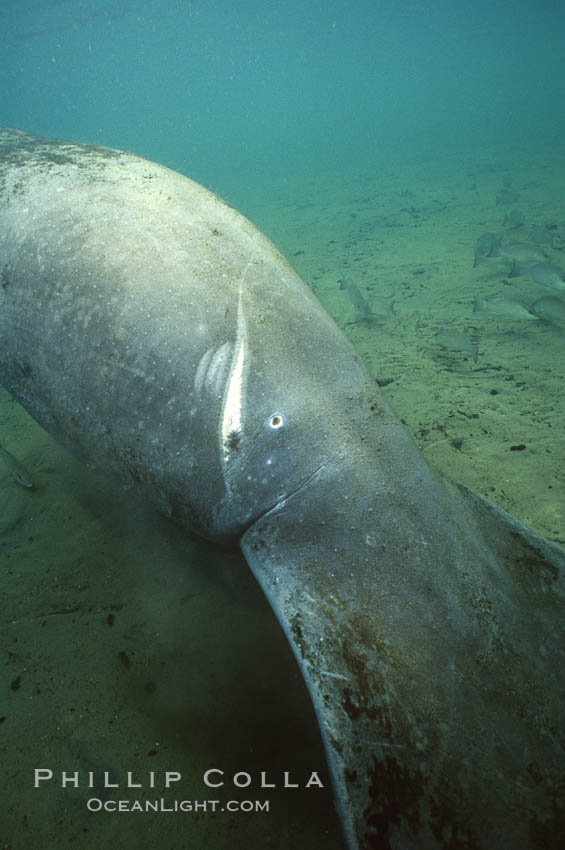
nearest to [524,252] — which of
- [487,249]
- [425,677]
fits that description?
[487,249]

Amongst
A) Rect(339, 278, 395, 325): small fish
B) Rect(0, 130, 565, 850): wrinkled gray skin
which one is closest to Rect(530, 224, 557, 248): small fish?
Rect(339, 278, 395, 325): small fish

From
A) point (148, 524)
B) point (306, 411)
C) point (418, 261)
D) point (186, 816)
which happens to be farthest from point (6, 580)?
point (418, 261)

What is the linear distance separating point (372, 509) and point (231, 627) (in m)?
1.19

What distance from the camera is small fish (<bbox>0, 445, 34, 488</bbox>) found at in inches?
125

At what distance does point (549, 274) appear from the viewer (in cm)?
488

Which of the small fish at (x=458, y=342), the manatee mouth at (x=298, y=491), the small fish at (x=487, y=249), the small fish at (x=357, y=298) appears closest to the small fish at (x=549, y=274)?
the small fish at (x=458, y=342)

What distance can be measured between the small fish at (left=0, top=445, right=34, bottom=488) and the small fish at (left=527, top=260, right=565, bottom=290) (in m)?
5.70

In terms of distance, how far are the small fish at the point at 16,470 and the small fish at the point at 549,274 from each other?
5696 mm

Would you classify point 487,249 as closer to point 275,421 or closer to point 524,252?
point 524,252

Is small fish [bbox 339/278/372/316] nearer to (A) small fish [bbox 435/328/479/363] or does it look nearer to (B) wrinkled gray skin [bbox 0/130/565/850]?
(A) small fish [bbox 435/328/479/363]

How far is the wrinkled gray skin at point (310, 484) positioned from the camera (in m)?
1.18

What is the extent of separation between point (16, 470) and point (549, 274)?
5829 mm

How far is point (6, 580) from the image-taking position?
2.39m

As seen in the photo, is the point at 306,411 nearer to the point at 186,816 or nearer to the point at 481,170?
the point at 186,816
